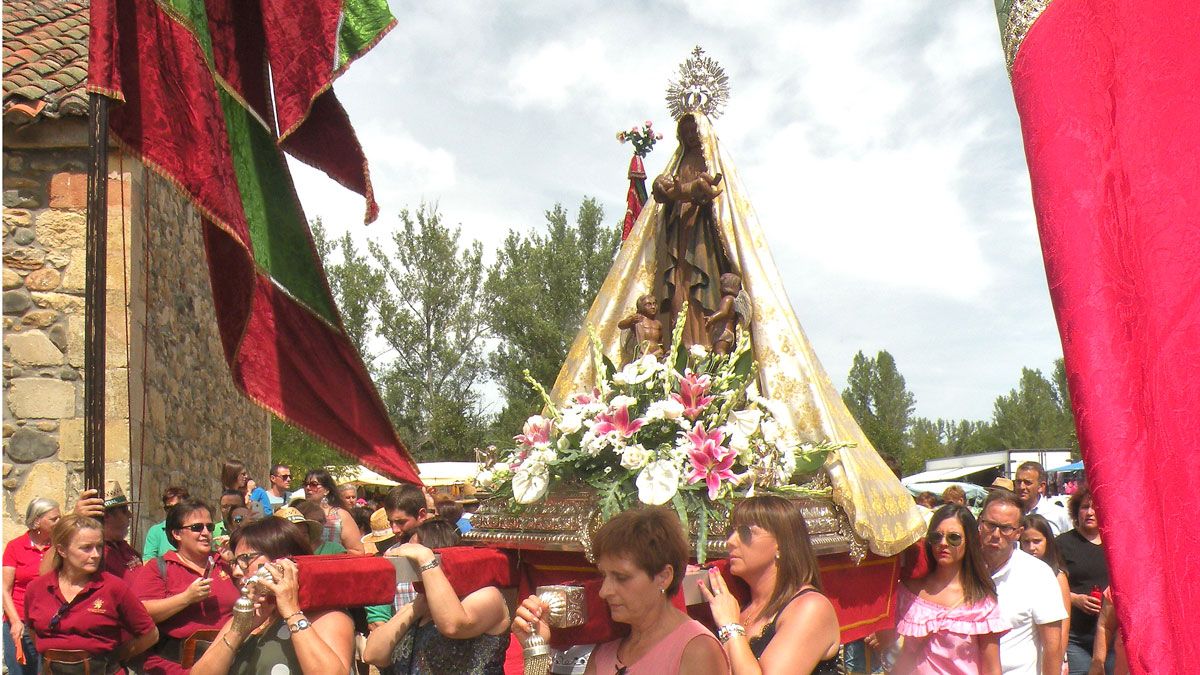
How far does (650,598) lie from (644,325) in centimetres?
231

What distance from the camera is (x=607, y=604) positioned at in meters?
2.81

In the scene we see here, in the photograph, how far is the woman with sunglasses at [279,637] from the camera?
2908 millimetres

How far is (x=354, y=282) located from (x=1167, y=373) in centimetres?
3248

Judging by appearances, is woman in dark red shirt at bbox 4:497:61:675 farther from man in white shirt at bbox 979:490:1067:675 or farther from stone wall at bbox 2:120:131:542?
man in white shirt at bbox 979:490:1067:675

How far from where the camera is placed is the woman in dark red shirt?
6.09m

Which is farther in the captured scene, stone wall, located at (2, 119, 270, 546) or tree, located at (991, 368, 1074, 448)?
tree, located at (991, 368, 1074, 448)

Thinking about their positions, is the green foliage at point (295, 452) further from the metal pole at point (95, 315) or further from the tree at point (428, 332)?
the metal pole at point (95, 315)

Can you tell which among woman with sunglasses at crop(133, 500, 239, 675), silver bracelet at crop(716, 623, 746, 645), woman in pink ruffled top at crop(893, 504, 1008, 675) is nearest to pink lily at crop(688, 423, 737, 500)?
silver bracelet at crop(716, 623, 746, 645)

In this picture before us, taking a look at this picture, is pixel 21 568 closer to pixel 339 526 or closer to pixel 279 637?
pixel 339 526

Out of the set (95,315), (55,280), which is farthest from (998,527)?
(55,280)

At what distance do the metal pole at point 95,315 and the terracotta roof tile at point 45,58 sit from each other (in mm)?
4783

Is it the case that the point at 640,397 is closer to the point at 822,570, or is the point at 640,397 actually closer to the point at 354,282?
the point at 822,570

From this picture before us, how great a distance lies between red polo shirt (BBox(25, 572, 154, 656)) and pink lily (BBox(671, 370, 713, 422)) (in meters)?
2.90

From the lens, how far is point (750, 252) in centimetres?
519
